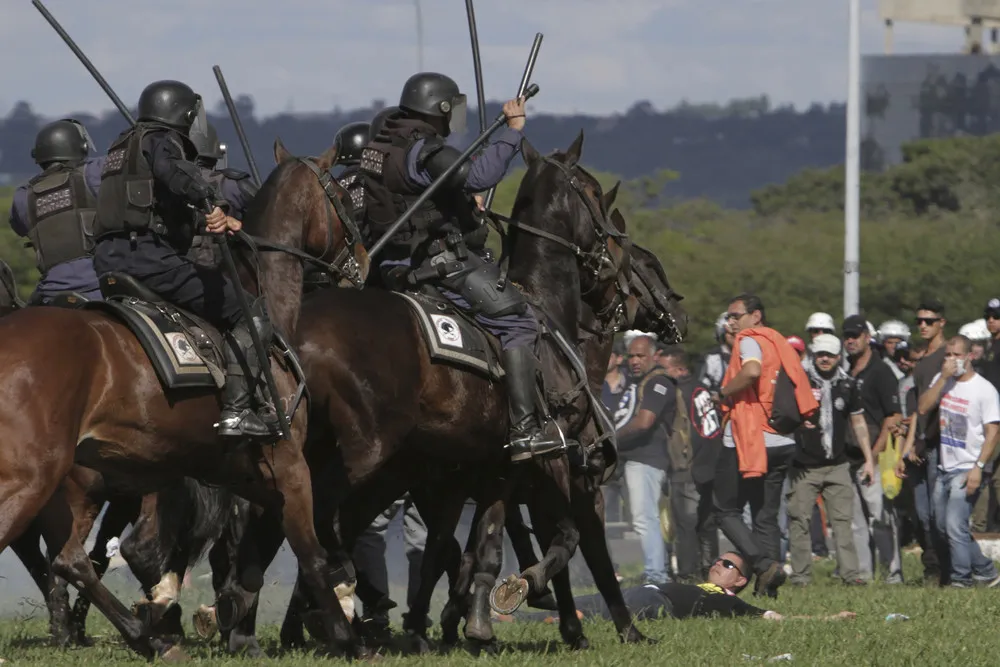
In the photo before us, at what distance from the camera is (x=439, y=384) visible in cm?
945

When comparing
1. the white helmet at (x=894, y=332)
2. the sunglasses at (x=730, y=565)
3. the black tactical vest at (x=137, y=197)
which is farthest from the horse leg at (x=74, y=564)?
the white helmet at (x=894, y=332)

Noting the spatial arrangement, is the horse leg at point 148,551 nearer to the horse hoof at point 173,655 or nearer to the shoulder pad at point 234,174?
the horse hoof at point 173,655

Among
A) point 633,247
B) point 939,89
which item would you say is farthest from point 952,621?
point 939,89

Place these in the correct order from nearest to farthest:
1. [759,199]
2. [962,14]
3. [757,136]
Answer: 1. [759,199]
2. [962,14]
3. [757,136]

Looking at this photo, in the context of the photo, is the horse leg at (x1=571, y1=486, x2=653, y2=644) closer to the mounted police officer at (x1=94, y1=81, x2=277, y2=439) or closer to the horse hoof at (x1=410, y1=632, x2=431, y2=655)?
the horse hoof at (x1=410, y1=632, x2=431, y2=655)

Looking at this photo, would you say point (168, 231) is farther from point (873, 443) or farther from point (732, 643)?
point (873, 443)

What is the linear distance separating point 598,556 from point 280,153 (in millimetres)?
3155

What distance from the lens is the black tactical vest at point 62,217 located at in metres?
10.3

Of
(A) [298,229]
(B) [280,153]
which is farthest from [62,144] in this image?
(A) [298,229]

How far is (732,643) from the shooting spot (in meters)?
9.95

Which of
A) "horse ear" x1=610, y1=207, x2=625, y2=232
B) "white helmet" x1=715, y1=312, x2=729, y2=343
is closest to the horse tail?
"horse ear" x1=610, y1=207, x2=625, y2=232

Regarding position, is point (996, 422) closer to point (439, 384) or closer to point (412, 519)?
point (412, 519)

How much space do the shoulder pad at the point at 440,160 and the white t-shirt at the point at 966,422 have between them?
22.3 feet

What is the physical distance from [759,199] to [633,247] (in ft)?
234
